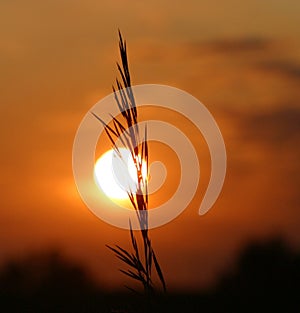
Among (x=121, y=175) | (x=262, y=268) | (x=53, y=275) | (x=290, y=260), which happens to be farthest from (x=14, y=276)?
(x=121, y=175)

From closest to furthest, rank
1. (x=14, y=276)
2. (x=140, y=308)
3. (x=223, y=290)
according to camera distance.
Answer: (x=140, y=308)
(x=223, y=290)
(x=14, y=276)

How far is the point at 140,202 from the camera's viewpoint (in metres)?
2.99

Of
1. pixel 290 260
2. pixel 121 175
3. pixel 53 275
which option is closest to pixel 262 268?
pixel 290 260

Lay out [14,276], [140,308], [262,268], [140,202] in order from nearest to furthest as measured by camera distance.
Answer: [140,308]
[140,202]
[262,268]
[14,276]

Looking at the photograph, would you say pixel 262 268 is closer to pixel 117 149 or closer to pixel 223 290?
pixel 223 290

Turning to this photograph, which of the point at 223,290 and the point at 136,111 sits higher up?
the point at 136,111

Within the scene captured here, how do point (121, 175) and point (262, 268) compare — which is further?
point (262, 268)

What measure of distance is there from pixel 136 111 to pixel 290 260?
21.5 m

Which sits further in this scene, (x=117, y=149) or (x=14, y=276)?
(x=14, y=276)

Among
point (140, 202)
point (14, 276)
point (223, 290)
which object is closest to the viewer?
point (140, 202)

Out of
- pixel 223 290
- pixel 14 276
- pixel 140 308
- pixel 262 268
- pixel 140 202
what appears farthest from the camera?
pixel 14 276

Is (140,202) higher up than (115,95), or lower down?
lower down

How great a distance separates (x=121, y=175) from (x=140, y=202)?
0.49 ft

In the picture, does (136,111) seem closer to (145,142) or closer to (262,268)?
(145,142)
